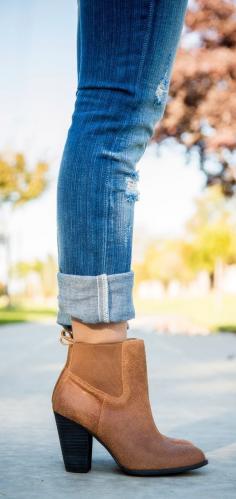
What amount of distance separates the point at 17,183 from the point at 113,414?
1693 cm

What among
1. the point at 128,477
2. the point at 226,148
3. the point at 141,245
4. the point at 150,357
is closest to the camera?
the point at 128,477

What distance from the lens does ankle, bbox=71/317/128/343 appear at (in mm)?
1419

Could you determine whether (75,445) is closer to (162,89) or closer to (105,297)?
(105,297)

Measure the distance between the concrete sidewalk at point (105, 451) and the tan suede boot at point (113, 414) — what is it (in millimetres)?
32

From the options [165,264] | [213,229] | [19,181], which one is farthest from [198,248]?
[19,181]

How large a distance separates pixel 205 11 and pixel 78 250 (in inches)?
288

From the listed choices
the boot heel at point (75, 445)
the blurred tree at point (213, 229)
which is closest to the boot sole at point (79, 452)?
the boot heel at point (75, 445)

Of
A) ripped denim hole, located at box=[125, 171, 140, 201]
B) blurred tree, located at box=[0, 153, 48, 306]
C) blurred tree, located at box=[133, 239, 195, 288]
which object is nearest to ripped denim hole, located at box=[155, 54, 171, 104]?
ripped denim hole, located at box=[125, 171, 140, 201]

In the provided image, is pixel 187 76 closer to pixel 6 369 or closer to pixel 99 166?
pixel 6 369

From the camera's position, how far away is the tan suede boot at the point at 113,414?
1.39 m

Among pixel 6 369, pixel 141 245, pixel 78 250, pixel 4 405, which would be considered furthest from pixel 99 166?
pixel 141 245

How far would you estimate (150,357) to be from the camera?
14.2ft

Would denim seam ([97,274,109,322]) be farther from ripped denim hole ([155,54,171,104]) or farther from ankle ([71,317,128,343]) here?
ripped denim hole ([155,54,171,104])

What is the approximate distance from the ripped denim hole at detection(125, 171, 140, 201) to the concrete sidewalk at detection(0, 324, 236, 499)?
1.70 feet
